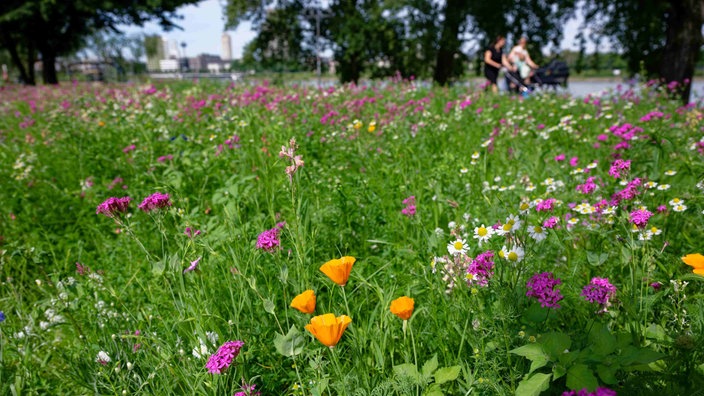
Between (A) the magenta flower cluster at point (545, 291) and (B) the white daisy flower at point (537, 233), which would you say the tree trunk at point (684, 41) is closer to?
(B) the white daisy flower at point (537, 233)

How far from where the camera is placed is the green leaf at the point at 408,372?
159 centimetres

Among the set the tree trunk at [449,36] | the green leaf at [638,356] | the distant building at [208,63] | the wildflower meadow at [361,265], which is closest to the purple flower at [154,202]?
the wildflower meadow at [361,265]

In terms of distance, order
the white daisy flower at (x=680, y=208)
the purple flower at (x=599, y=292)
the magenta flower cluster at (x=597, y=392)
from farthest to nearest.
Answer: the white daisy flower at (x=680, y=208) → the purple flower at (x=599, y=292) → the magenta flower cluster at (x=597, y=392)

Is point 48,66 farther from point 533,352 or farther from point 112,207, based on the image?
point 533,352

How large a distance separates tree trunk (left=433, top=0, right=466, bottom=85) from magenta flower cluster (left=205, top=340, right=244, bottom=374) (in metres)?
17.6

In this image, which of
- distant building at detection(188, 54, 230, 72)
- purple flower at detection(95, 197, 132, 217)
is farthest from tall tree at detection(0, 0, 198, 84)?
distant building at detection(188, 54, 230, 72)

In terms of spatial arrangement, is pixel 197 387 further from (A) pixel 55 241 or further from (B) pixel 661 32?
(B) pixel 661 32

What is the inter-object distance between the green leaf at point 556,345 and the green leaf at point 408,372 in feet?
1.40

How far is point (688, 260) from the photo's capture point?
1306 mm

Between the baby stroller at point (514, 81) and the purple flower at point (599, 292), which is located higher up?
the baby stroller at point (514, 81)

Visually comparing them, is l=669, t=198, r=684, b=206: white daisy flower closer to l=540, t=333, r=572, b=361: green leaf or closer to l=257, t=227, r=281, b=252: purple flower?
l=540, t=333, r=572, b=361: green leaf

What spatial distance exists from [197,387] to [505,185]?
8.45ft

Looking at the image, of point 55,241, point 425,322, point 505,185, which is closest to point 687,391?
point 425,322

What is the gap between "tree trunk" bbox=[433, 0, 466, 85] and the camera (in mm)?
18594
